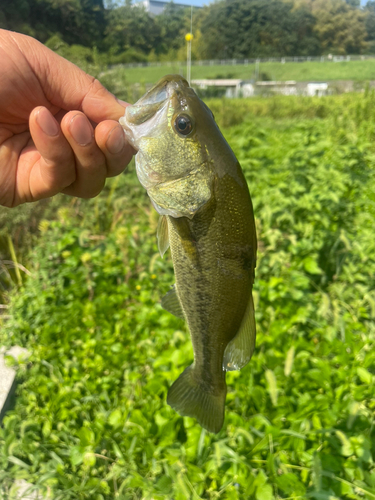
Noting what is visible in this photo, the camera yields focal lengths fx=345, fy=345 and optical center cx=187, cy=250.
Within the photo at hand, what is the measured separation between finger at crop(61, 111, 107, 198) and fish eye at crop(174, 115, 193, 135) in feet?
1.25

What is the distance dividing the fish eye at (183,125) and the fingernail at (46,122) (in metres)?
0.44

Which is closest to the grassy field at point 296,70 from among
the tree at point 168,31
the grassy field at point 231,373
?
the tree at point 168,31

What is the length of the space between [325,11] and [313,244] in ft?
146

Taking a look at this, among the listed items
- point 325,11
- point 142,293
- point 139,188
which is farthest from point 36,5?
point 325,11

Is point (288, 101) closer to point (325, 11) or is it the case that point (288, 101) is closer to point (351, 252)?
point (351, 252)

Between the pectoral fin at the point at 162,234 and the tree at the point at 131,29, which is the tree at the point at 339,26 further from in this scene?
the pectoral fin at the point at 162,234

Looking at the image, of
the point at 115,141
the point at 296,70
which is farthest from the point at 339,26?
the point at 115,141

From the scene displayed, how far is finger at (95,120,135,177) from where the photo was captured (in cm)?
126

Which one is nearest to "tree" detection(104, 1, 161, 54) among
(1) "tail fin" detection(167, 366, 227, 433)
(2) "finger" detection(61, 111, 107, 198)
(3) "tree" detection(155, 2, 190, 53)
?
(3) "tree" detection(155, 2, 190, 53)

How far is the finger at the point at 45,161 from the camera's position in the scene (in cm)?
115

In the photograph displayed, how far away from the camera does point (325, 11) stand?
3662 cm

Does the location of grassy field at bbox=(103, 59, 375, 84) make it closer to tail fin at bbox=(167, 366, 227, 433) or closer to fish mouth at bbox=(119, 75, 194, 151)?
fish mouth at bbox=(119, 75, 194, 151)

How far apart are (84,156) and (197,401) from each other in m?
1.02

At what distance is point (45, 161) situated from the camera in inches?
54.1
